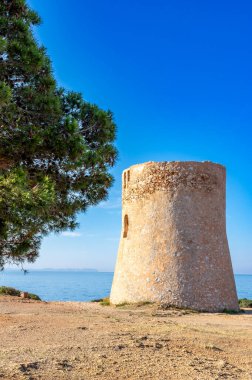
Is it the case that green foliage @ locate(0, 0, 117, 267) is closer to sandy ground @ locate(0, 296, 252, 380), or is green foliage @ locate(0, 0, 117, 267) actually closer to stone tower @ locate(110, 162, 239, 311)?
sandy ground @ locate(0, 296, 252, 380)

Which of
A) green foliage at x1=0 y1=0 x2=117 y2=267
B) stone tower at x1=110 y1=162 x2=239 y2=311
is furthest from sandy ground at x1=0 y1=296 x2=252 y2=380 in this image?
stone tower at x1=110 y1=162 x2=239 y2=311

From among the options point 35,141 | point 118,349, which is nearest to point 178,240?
point 118,349

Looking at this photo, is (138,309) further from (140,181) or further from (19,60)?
(19,60)

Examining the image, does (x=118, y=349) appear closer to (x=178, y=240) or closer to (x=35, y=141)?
(x=35, y=141)

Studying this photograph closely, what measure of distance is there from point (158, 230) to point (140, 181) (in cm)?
226

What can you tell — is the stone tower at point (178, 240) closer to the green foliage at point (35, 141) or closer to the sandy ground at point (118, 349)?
the sandy ground at point (118, 349)

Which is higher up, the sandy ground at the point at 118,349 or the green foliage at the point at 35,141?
the green foliage at the point at 35,141

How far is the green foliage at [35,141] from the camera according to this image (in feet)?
22.4

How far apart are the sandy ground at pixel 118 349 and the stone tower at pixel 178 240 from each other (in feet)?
13.6

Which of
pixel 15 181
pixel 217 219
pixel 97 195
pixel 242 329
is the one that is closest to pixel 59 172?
pixel 97 195

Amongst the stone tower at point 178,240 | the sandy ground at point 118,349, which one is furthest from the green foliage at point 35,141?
the stone tower at point 178,240

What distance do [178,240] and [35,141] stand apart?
37.3 feet

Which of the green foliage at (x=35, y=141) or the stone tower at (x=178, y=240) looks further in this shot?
the stone tower at (x=178, y=240)

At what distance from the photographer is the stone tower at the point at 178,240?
17.4 m
